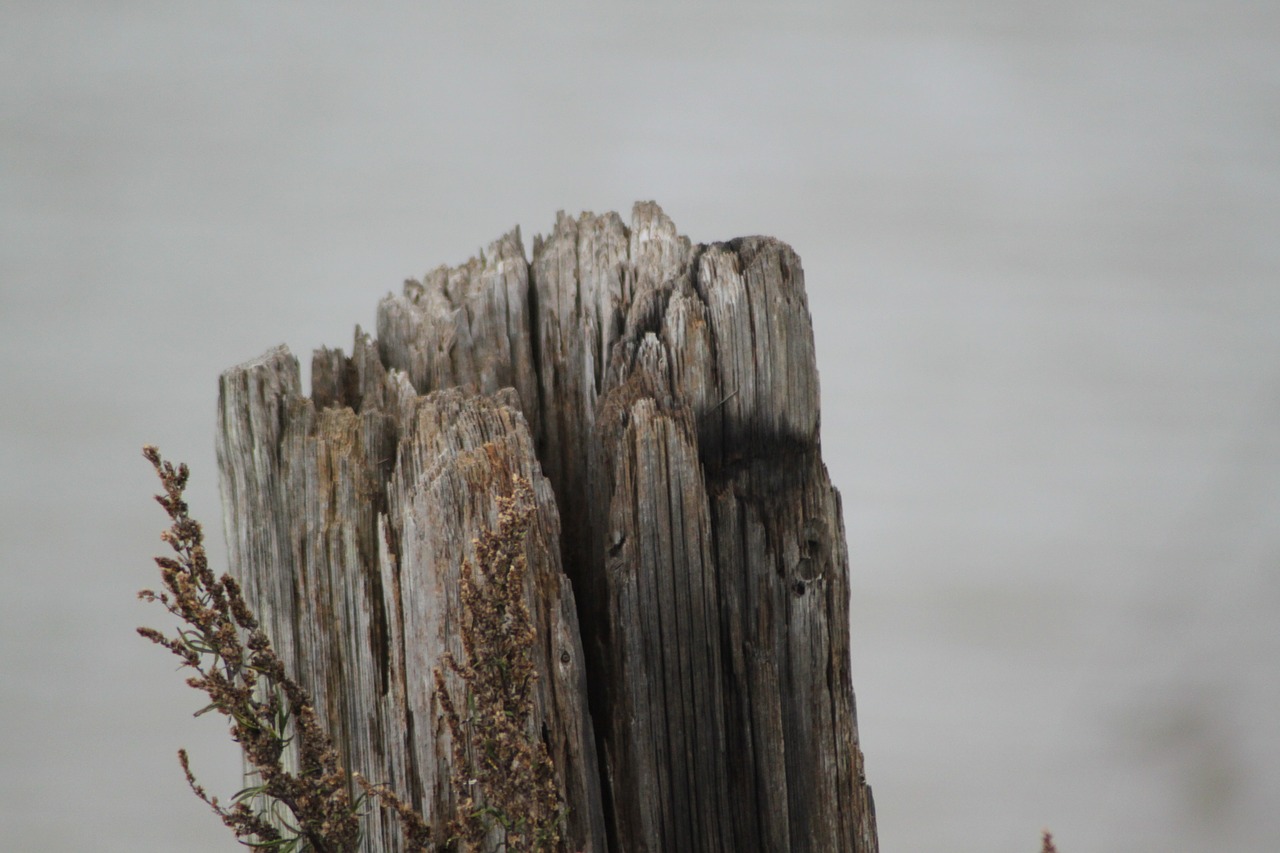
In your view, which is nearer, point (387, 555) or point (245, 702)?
point (245, 702)

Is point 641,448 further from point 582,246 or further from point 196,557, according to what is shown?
point 196,557

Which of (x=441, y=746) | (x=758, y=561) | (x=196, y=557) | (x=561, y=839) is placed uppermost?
(x=758, y=561)

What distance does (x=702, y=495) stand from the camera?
260cm

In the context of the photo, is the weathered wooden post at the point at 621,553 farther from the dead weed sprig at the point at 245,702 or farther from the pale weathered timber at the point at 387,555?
the dead weed sprig at the point at 245,702

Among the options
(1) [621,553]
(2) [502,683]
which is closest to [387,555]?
(1) [621,553]

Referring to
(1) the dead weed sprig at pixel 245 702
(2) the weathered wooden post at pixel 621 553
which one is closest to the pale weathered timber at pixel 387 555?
(2) the weathered wooden post at pixel 621 553

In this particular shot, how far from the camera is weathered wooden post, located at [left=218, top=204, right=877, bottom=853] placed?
2463 millimetres

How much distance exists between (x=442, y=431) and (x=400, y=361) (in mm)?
527

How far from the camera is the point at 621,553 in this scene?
2566mm

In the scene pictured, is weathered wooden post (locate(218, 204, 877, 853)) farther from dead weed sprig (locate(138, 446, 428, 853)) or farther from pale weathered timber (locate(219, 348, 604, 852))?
dead weed sprig (locate(138, 446, 428, 853))

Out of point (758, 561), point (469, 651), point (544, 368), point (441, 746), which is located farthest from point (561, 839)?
point (544, 368)

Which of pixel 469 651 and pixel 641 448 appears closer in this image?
pixel 469 651

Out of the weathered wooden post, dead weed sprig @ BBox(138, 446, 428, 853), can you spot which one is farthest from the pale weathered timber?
dead weed sprig @ BBox(138, 446, 428, 853)

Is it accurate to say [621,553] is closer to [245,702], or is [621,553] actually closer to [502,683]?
[502,683]
